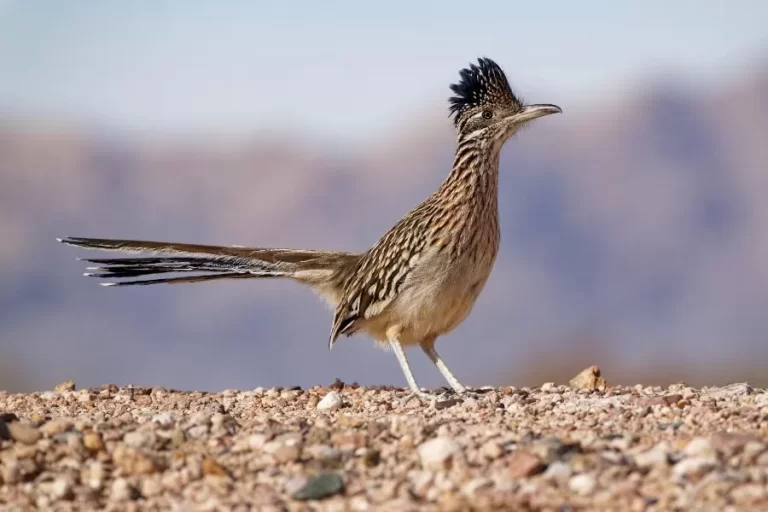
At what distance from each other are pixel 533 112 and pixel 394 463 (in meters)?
4.62

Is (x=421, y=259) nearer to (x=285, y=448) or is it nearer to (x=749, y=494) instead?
(x=285, y=448)

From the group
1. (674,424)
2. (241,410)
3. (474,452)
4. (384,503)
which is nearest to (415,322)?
(241,410)

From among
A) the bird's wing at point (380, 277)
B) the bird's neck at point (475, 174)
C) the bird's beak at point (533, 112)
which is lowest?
the bird's wing at point (380, 277)

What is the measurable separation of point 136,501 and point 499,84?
533cm

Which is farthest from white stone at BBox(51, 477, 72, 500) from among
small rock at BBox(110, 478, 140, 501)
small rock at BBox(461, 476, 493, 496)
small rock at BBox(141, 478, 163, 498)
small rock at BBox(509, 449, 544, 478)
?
small rock at BBox(509, 449, 544, 478)

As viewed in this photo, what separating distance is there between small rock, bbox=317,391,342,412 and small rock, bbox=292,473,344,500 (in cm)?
322

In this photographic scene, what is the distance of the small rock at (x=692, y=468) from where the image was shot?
14.4 feet

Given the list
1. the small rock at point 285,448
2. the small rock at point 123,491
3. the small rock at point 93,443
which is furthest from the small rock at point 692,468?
the small rock at point 93,443

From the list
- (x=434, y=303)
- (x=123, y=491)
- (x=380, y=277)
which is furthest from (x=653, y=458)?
(x=380, y=277)

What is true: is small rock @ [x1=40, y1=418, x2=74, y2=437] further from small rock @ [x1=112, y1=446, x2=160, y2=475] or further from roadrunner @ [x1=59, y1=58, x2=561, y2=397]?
roadrunner @ [x1=59, y1=58, x2=561, y2=397]

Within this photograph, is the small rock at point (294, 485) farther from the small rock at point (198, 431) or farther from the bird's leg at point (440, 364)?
the bird's leg at point (440, 364)

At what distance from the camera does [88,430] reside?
17.6ft

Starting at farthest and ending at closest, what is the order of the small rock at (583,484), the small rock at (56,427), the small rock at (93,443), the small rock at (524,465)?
the small rock at (56,427), the small rock at (93,443), the small rock at (524,465), the small rock at (583,484)

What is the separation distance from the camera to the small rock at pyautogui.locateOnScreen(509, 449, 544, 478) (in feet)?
14.7
